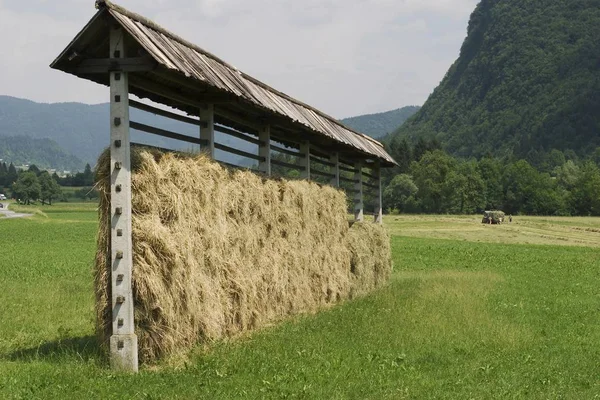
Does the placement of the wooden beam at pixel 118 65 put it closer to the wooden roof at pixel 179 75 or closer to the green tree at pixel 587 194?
the wooden roof at pixel 179 75

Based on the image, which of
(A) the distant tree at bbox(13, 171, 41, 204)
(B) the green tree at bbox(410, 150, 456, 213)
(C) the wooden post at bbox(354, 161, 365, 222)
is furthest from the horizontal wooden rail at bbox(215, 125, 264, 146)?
(A) the distant tree at bbox(13, 171, 41, 204)

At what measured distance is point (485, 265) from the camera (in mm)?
29875

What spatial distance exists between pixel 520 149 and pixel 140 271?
619ft

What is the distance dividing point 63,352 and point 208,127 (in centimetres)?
408

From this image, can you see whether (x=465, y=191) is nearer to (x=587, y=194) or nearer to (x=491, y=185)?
(x=491, y=185)

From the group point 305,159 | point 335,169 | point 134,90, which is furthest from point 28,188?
point 134,90

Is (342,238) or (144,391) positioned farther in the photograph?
(342,238)

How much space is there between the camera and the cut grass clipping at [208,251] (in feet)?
29.6

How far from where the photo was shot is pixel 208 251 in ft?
33.7

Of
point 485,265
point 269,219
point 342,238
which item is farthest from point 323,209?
point 485,265

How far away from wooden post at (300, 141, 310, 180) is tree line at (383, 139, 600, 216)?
349ft

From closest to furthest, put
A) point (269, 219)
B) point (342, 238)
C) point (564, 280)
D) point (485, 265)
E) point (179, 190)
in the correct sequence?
point (179, 190) < point (269, 219) < point (342, 238) < point (564, 280) < point (485, 265)

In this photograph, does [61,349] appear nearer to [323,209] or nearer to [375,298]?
[323,209]

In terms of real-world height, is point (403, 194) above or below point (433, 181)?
below
